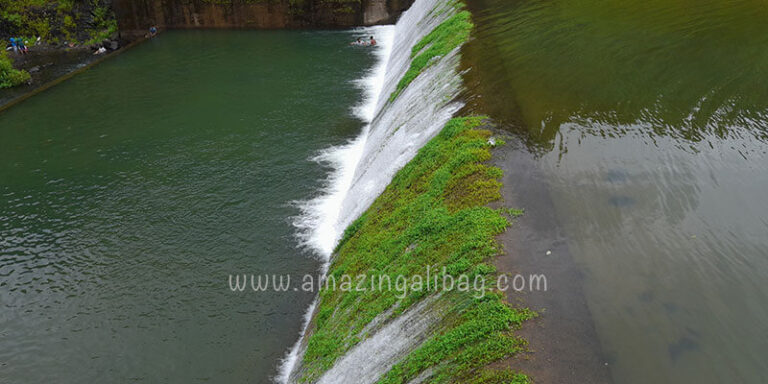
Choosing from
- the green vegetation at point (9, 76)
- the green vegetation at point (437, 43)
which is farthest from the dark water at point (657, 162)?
the green vegetation at point (9, 76)

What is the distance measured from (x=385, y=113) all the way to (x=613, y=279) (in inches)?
523

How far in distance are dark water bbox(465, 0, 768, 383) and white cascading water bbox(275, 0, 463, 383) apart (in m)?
1.46

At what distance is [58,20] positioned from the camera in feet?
123

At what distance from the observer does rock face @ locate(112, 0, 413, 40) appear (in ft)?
125

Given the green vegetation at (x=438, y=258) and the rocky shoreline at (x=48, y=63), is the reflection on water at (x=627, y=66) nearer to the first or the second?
the green vegetation at (x=438, y=258)

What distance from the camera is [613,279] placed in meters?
8.72

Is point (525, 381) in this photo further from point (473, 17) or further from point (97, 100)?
point (97, 100)

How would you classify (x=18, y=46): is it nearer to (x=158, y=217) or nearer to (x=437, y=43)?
(x=158, y=217)

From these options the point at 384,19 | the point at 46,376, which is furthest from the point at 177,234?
the point at 384,19

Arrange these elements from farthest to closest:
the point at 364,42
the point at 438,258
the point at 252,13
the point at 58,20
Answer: the point at 252,13 → the point at 58,20 → the point at 364,42 → the point at 438,258

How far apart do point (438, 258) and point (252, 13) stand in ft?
114

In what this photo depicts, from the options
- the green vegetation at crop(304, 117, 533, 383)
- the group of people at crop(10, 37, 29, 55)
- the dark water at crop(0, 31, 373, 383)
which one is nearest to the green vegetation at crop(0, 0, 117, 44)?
the group of people at crop(10, 37, 29, 55)

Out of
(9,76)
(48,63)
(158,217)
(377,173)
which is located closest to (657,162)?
(377,173)

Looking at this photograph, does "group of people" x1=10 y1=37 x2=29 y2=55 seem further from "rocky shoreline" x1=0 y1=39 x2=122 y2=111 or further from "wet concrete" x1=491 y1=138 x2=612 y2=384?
"wet concrete" x1=491 y1=138 x2=612 y2=384
